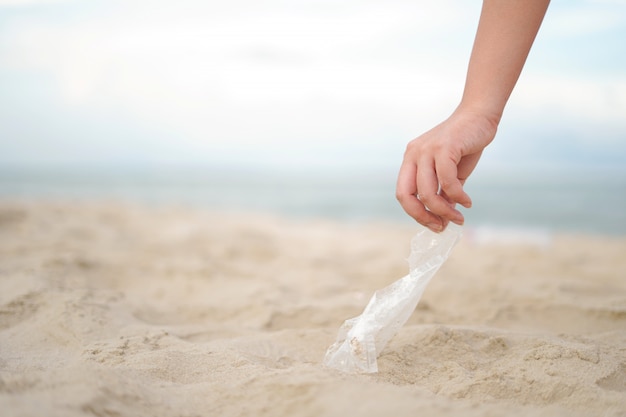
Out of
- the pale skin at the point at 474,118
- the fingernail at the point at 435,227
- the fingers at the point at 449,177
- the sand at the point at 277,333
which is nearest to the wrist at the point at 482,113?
the pale skin at the point at 474,118

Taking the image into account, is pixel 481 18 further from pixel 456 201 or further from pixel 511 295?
pixel 511 295

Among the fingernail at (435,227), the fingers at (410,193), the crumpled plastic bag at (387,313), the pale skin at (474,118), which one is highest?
the pale skin at (474,118)

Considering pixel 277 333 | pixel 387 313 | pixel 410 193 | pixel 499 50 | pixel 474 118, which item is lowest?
pixel 277 333

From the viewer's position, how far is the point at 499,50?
4.68 feet

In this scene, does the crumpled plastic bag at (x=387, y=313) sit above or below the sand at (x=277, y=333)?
above

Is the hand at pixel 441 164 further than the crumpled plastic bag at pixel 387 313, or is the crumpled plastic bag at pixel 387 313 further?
the crumpled plastic bag at pixel 387 313

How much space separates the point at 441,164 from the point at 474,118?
0.19 m

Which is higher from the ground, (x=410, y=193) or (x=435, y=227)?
(x=410, y=193)

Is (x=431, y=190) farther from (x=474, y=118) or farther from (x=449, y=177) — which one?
(x=474, y=118)

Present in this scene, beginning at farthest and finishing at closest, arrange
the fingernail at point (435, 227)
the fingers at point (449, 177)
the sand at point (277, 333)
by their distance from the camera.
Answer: the fingernail at point (435, 227), the fingers at point (449, 177), the sand at point (277, 333)

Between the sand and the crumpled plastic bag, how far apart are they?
0.31ft

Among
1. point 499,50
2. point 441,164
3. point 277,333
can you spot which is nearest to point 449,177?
point 441,164

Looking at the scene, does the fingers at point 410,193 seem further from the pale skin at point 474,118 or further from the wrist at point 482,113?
the wrist at point 482,113

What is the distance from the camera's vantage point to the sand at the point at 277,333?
117 centimetres
